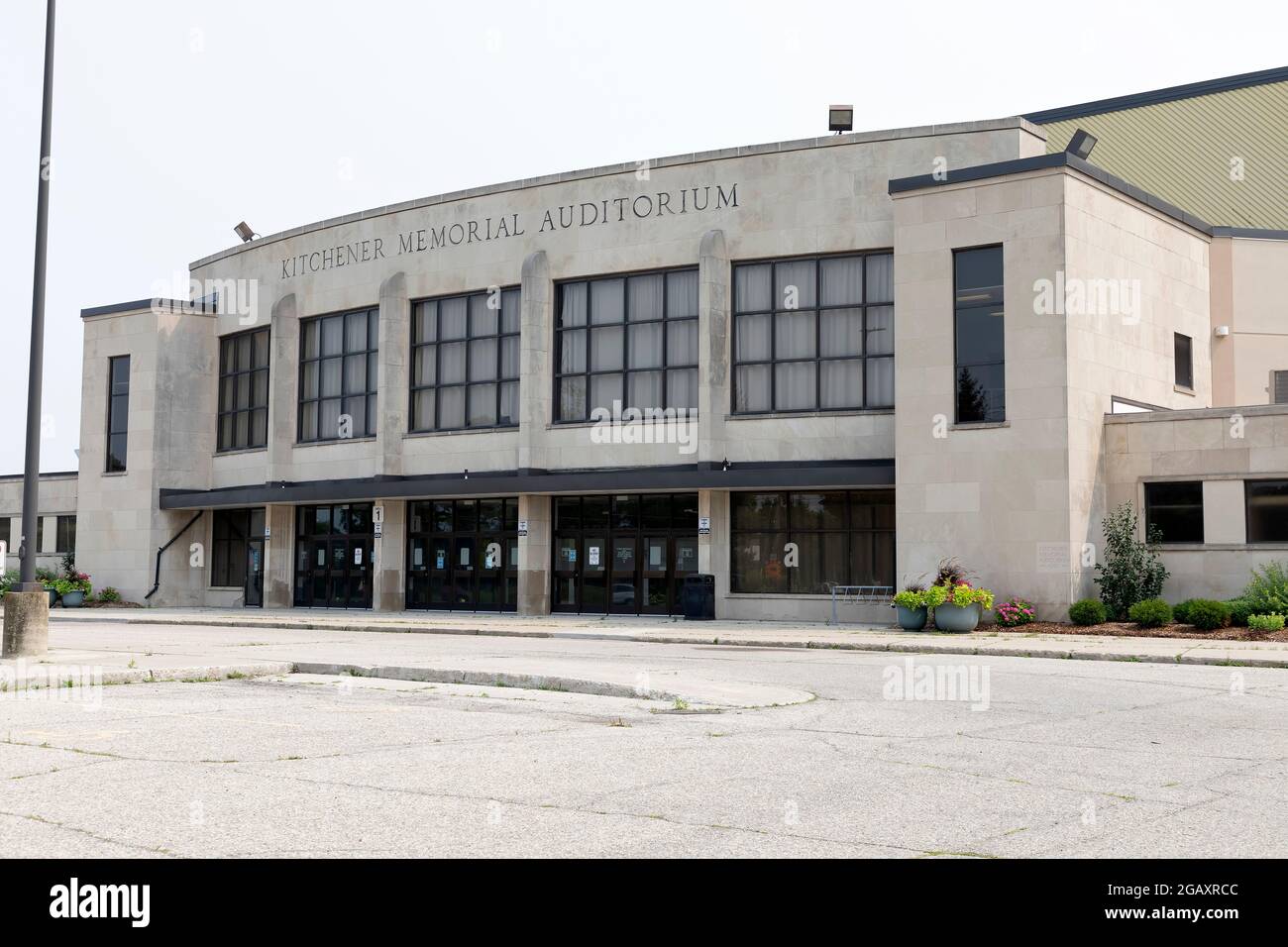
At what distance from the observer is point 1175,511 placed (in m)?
28.5

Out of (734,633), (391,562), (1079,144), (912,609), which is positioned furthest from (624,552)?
(1079,144)

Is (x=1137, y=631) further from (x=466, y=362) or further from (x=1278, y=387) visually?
(x=466, y=362)

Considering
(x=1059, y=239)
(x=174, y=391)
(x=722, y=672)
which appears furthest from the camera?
(x=174, y=391)

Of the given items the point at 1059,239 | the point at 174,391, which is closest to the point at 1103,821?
the point at 1059,239

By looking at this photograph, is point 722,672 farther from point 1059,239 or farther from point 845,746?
point 1059,239

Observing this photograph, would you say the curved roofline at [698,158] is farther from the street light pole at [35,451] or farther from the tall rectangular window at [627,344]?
the street light pole at [35,451]

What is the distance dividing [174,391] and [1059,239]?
2883cm

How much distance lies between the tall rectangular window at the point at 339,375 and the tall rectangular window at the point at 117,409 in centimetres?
727

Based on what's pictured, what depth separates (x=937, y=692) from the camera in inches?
609

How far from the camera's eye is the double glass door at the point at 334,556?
40000 millimetres

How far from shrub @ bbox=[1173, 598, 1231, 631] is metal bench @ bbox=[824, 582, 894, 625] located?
7470 millimetres

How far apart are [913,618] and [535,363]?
12944mm

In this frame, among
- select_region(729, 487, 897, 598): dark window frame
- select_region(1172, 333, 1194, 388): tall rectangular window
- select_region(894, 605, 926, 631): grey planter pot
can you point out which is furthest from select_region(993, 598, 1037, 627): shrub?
select_region(1172, 333, 1194, 388): tall rectangular window

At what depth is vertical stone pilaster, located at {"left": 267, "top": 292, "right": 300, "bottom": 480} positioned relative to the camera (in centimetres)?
4131
